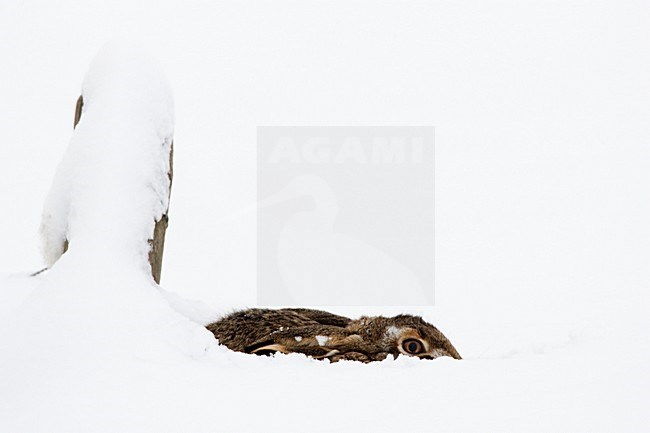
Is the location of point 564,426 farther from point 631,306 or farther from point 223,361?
point 223,361

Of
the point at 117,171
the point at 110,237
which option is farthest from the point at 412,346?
the point at 117,171

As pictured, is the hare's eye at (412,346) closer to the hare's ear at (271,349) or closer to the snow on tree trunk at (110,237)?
the hare's ear at (271,349)

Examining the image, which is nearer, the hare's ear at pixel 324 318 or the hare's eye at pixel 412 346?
the hare's eye at pixel 412 346

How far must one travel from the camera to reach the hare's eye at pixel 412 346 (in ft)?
7.25

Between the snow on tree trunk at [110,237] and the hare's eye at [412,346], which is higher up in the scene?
the snow on tree trunk at [110,237]

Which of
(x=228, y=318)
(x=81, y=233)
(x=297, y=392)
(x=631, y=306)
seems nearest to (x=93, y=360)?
(x=297, y=392)

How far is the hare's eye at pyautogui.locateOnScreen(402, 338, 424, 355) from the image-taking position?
7.25 ft

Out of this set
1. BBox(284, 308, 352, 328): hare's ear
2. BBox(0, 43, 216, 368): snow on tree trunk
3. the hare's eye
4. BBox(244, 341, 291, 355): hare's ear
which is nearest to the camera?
BBox(0, 43, 216, 368): snow on tree trunk

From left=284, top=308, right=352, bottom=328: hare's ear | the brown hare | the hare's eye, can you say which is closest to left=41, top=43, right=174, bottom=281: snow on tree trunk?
the brown hare

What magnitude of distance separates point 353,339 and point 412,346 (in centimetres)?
22

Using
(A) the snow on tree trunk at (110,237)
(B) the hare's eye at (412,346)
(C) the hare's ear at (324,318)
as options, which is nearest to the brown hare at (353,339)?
(B) the hare's eye at (412,346)

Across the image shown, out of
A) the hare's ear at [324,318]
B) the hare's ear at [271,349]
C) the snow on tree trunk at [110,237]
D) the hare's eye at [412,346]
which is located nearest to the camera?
the snow on tree trunk at [110,237]

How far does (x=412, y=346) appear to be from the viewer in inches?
87.4

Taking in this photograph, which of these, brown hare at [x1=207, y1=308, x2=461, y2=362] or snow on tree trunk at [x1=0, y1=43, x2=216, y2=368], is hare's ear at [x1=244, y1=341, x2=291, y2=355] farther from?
snow on tree trunk at [x1=0, y1=43, x2=216, y2=368]
